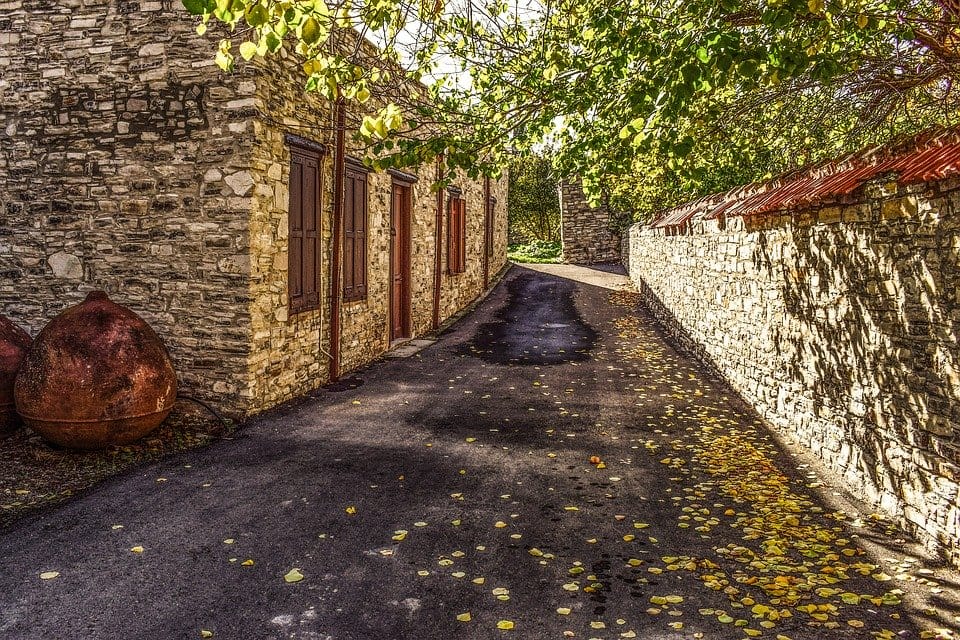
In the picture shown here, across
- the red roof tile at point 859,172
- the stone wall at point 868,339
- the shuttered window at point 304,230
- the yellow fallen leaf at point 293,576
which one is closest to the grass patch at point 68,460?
the shuttered window at point 304,230

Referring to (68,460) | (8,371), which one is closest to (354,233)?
(8,371)

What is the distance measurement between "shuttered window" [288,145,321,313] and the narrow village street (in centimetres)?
141

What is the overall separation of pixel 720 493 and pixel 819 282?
6.83ft

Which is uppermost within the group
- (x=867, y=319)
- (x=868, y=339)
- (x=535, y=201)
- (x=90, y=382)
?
(x=535, y=201)

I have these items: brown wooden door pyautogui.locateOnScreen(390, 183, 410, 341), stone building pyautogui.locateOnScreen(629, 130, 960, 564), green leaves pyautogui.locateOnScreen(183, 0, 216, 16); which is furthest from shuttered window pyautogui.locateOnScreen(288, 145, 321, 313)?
stone building pyautogui.locateOnScreen(629, 130, 960, 564)

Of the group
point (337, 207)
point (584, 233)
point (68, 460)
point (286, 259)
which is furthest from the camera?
point (584, 233)

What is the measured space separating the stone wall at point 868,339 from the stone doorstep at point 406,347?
207 inches

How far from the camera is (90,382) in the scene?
5.95m

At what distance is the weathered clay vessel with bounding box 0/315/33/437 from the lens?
20.8ft

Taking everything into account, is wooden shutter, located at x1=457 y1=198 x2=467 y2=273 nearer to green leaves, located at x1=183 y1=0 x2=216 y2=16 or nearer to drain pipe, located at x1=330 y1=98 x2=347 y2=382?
drain pipe, located at x1=330 y1=98 x2=347 y2=382

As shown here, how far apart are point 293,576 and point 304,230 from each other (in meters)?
4.99

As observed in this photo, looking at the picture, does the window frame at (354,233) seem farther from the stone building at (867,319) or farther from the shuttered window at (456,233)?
the shuttered window at (456,233)

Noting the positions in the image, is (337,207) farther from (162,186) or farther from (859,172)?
(859,172)

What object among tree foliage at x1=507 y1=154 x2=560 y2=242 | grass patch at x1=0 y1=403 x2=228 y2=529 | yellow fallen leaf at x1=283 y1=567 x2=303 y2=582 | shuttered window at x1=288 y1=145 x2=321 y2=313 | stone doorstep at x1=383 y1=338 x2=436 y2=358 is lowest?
yellow fallen leaf at x1=283 y1=567 x2=303 y2=582
